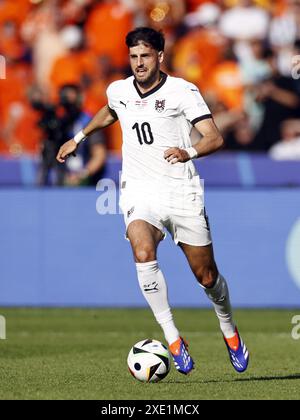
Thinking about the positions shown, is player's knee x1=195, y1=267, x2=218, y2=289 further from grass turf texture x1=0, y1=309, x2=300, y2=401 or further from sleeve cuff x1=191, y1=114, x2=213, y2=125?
sleeve cuff x1=191, y1=114, x2=213, y2=125

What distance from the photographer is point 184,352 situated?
8.30 m

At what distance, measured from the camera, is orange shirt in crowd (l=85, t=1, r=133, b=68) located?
1847 centimetres

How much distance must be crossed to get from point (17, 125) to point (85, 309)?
197 inches

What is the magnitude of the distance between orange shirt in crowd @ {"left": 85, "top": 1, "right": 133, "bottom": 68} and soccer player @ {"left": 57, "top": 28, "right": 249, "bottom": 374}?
390 inches

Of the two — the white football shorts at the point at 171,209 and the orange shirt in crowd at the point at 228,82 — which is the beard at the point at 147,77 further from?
the orange shirt in crowd at the point at 228,82

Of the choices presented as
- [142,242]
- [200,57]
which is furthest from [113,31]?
[142,242]

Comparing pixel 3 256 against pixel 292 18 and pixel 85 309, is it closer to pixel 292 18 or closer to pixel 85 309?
pixel 85 309

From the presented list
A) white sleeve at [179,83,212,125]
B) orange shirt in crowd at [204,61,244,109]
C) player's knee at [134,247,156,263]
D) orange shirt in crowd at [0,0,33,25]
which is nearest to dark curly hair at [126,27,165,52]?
white sleeve at [179,83,212,125]

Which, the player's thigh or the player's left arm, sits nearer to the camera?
the player's left arm

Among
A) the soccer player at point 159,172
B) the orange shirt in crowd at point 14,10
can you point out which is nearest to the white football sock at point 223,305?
the soccer player at point 159,172

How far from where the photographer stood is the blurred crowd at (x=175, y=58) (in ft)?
56.2

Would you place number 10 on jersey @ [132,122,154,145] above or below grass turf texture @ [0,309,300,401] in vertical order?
above
